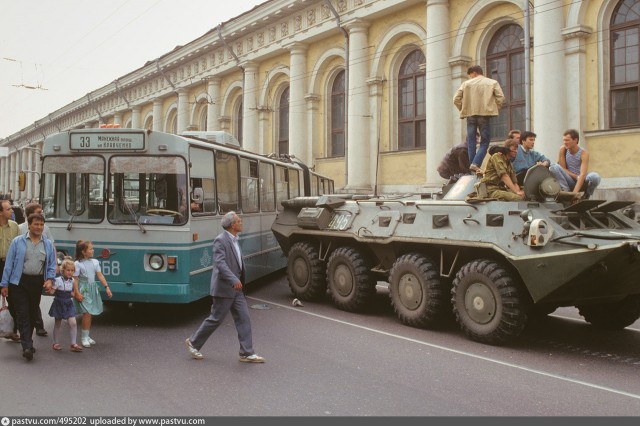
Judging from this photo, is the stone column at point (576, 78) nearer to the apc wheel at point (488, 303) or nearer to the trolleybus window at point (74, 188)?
the apc wheel at point (488, 303)

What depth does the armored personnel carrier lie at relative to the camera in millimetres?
7145

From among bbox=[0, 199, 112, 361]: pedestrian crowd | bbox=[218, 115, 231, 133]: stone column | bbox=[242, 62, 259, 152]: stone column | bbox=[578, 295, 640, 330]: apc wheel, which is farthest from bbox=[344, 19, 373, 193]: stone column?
bbox=[0, 199, 112, 361]: pedestrian crowd

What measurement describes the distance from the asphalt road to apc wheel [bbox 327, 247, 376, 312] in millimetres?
699

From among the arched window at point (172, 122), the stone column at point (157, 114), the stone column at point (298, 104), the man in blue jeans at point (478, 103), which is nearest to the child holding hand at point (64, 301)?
the man in blue jeans at point (478, 103)

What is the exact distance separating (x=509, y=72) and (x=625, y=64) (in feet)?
12.0

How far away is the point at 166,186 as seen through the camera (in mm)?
8820

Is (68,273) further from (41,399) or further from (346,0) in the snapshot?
(346,0)

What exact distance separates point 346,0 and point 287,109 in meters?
7.22

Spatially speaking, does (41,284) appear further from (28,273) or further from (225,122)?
(225,122)

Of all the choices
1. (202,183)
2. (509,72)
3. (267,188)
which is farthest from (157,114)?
(202,183)

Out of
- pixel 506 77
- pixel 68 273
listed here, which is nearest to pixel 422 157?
pixel 506 77

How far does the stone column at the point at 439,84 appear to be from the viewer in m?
20.9

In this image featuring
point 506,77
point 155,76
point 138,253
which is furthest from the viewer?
point 155,76

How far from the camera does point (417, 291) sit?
8727 mm
